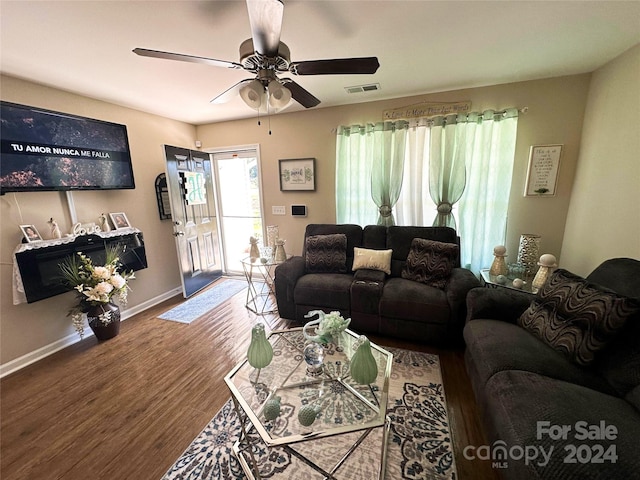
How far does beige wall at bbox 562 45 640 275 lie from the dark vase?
4.43 m

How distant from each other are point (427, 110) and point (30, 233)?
4.11 metres

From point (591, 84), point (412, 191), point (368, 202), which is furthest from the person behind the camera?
point (368, 202)

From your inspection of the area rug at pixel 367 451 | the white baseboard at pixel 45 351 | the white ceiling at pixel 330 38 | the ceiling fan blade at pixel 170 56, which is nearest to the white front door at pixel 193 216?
the white baseboard at pixel 45 351

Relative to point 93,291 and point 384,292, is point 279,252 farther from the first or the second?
point 93,291

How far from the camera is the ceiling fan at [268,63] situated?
1.09 meters

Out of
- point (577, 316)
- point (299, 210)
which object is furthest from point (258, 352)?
point (299, 210)

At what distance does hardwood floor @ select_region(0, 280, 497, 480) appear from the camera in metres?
1.42

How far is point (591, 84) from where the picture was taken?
2.26 metres

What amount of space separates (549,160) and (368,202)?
185 centimetres

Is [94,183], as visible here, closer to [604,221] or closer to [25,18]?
[25,18]

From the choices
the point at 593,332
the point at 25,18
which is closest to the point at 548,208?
the point at 593,332

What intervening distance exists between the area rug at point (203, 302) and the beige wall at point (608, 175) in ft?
12.9

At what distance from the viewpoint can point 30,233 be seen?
222 cm

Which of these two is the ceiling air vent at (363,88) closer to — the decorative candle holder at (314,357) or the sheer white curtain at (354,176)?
the sheer white curtain at (354,176)
